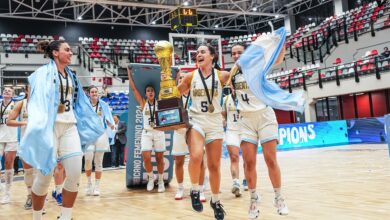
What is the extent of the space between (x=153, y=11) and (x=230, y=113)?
2600 centimetres

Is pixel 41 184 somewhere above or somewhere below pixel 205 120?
below

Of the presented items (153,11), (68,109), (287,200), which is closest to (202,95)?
(68,109)

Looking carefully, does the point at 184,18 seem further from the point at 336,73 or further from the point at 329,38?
the point at 329,38

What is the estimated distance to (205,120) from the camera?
4195mm

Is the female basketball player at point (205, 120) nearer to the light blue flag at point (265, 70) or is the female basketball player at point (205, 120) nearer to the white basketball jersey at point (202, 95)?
the white basketball jersey at point (202, 95)

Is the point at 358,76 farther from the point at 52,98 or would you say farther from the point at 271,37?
the point at 52,98

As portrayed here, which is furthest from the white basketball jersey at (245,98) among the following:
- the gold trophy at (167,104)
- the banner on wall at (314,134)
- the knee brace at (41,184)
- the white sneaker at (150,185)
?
the banner on wall at (314,134)

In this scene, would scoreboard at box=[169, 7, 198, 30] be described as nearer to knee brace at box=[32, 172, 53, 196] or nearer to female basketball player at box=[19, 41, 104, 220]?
female basketball player at box=[19, 41, 104, 220]

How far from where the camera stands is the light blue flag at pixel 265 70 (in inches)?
166

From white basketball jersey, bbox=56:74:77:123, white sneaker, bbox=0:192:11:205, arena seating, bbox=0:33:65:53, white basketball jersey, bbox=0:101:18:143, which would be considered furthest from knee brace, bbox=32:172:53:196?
arena seating, bbox=0:33:65:53

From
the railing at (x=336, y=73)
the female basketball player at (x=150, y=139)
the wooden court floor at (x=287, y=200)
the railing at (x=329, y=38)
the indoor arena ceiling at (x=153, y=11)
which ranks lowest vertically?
the wooden court floor at (x=287, y=200)

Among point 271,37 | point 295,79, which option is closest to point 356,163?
point 271,37

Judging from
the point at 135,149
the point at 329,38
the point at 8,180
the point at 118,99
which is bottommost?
the point at 8,180

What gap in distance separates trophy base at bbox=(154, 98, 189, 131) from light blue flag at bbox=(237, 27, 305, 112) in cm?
83
